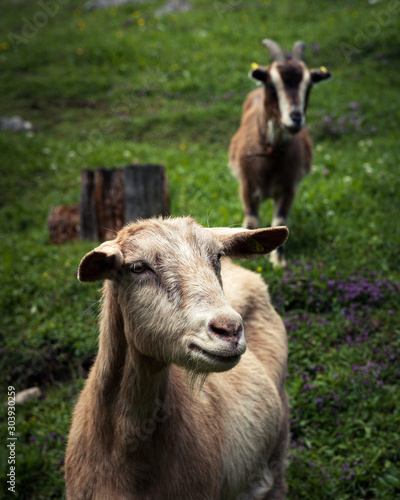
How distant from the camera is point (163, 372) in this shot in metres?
2.77

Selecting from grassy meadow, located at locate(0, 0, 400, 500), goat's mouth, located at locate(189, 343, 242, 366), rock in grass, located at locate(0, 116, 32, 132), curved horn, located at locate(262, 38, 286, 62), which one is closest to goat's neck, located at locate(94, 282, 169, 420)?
goat's mouth, located at locate(189, 343, 242, 366)

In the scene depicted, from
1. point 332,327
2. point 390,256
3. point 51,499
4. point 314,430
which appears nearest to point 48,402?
point 51,499

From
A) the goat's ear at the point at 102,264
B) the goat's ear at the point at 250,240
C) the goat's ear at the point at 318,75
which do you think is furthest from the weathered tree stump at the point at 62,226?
the goat's ear at the point at 102,264

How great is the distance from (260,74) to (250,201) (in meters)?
1.77

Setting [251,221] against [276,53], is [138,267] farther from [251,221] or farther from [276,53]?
[276,53]

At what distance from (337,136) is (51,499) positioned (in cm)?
942

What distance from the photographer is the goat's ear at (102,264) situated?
2375 millimetres

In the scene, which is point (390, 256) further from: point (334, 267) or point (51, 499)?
point (51, 499)

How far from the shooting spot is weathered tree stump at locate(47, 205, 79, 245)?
8267 millimetres

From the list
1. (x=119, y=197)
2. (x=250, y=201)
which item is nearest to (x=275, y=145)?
(x=250, y=201)

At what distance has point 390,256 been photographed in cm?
649

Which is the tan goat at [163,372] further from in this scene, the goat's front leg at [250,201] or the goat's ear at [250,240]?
the goat's front leg at [250,201]

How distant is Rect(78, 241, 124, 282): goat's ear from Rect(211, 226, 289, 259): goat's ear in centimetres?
62

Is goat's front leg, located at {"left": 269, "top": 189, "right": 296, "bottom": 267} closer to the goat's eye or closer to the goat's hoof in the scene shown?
the goat's hoof
